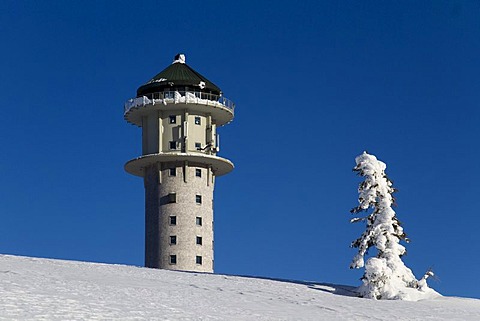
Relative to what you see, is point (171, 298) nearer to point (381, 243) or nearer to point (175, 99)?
point (381, 243)

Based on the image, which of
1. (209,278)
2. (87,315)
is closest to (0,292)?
(87,315)

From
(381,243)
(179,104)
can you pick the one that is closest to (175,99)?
(179,104)

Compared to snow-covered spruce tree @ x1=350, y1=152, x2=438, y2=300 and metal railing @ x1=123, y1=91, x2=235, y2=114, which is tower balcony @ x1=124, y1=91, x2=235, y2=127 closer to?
metal railing @ x1=123, y1=91, x2=235, y2=114

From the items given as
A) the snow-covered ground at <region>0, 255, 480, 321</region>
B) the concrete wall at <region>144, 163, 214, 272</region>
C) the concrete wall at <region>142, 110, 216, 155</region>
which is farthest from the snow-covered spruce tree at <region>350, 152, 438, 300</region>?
the concrete wall at <region>142, 110, 216, 155</region>

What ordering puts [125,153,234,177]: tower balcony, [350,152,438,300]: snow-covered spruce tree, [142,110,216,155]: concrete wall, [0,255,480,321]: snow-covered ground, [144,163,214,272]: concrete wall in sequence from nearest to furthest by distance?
[0,255,480,321]: snow-covered ground
[350,152,438,300]: snow-covered spruce tree
[144,163,214,272]: concrete wall
[125,153,234,177]: tower balcony
[142,110,216,155]: concrete wall

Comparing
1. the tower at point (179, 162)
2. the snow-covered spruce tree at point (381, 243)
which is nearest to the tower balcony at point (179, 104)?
the tower at point (179, 162)

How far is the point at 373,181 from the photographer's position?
155 ft

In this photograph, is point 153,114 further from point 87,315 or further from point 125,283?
point 87,315

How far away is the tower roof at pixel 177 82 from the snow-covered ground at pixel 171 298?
34.9 metres

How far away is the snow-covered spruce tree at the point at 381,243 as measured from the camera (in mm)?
44844

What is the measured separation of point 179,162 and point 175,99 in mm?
4738

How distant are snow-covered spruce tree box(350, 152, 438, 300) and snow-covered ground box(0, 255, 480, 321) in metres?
1.13

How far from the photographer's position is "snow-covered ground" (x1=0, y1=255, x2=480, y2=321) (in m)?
30.9

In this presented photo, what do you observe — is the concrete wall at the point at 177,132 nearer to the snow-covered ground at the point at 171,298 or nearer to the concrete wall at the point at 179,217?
the concrete wall at the point at 179,217
